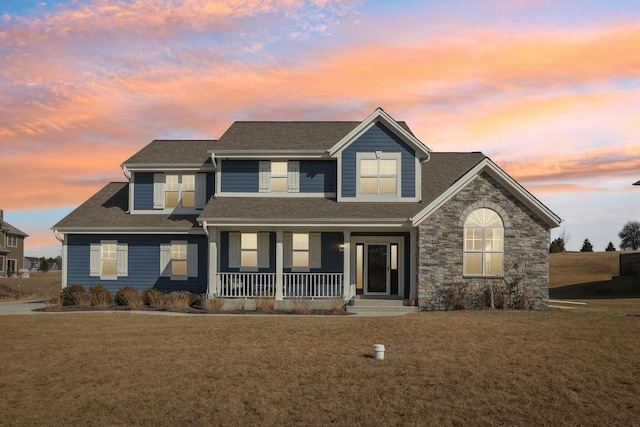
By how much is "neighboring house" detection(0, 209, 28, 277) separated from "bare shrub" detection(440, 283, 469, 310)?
5759 cm

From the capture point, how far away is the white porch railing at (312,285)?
89.9 ft

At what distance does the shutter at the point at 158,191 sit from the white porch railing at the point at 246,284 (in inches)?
201

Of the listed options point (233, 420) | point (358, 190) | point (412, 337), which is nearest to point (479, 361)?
point (412, 337)

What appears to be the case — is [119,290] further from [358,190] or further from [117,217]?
[358,190]

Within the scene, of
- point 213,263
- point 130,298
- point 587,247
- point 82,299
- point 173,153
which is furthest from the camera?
point 587,247

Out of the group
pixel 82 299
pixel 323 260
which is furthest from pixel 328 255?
pixel 82 299

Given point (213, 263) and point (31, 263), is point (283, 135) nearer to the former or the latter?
point (213, 263)

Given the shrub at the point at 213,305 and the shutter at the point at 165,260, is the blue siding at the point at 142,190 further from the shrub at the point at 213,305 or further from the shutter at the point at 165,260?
the shrub at the point at 213,305

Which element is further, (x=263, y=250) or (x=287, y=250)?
(x=263, y=250)

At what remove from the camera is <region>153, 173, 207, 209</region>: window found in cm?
3117

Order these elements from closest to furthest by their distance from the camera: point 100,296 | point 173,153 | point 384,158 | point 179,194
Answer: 1. point 100,296
2. point 384,158
3. point 179,194
4. point 173,153

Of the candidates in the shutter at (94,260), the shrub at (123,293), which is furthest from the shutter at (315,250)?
the shutter at (94,260)

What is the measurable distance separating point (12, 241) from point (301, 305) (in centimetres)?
5975

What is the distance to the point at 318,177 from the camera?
98.0 ft
